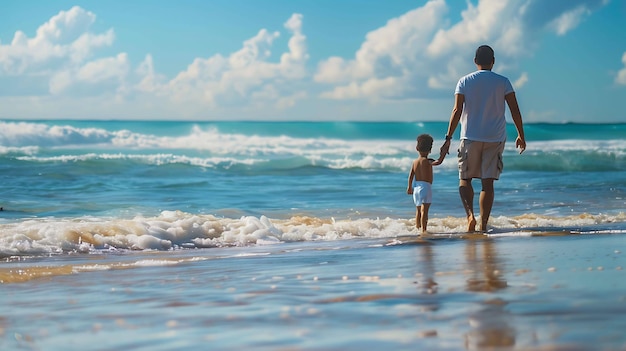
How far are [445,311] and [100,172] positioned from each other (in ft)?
66.8

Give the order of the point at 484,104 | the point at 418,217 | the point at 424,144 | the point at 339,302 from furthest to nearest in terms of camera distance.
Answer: the point at 418,217
the point at 424,144
the point at 484,104
the point at 339,302

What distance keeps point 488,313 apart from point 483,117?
182 inches

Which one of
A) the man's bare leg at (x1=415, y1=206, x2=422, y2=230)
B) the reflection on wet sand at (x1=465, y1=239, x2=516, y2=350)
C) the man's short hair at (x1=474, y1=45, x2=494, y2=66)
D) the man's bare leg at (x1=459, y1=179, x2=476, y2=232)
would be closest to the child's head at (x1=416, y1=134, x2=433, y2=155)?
the man's bare leg at (x1=415, y1=206, x2=422, y2=230)

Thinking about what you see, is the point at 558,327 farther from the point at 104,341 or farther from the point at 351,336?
the point at 104,341

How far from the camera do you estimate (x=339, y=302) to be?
3939 millimetres

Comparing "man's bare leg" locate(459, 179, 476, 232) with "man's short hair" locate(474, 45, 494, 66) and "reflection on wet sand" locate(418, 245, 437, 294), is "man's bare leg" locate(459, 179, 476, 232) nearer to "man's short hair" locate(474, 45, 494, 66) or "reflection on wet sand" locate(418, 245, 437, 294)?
"man's short hair" locate(474, 45, 494, 66)

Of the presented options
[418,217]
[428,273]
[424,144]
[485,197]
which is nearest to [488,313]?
[428,273]

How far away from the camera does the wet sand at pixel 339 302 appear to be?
122 inches

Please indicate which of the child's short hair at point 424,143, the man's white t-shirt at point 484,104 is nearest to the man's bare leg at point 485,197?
the man's white t-shirt at point 484,104

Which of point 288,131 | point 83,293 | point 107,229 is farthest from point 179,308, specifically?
point 288,131

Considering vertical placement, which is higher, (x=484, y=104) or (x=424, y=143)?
(x=484, y=104)

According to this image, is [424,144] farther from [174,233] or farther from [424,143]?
[174,233]

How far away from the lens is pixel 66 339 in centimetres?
344

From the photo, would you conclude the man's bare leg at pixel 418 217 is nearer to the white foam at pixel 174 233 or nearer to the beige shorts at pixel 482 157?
the white foam at pixel 174 233
